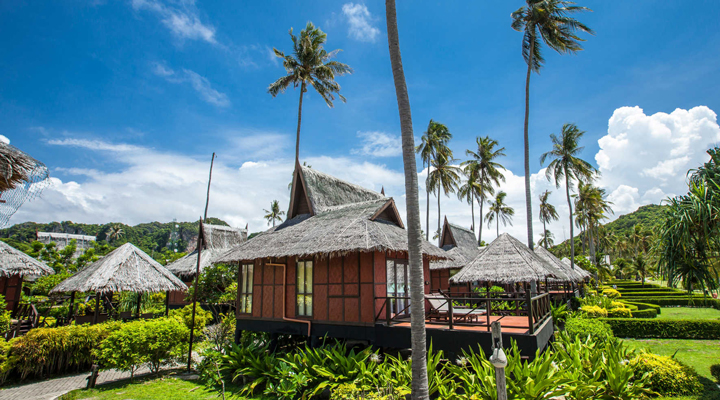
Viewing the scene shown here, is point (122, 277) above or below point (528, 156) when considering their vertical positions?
below

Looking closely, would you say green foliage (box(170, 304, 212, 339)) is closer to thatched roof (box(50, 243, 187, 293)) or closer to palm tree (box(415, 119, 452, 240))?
thatched roof (box(50, 243, 187, 293))

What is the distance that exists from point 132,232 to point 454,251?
76396 millimetres

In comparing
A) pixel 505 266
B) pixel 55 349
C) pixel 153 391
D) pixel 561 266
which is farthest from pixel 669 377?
pixel 55 349

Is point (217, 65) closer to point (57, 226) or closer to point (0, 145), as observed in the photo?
point (0, 145)

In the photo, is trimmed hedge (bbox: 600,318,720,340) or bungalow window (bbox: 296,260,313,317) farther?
trimmed hedge (bbox: 600,318,720,340)

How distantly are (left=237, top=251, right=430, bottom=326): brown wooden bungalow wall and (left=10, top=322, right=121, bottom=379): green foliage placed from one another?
5641mm

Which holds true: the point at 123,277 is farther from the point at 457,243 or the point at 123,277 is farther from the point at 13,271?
the point at 457,243

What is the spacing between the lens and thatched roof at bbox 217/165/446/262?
1079 centimetres

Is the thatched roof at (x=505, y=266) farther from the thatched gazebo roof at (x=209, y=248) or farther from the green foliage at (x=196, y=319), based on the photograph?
the thatched gazebo roof at (x=209, y=248)

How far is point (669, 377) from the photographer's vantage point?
332 inches

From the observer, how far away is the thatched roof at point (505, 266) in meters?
13.5

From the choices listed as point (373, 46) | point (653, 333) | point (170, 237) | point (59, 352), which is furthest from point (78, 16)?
point (170, 237)

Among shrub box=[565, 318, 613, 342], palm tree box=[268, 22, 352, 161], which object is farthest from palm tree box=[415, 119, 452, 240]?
shrub box=[565, 318, 613, 342]

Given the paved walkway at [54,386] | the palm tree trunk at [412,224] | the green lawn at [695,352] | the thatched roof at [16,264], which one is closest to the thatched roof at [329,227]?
the palm tree trunk at [412,224]
